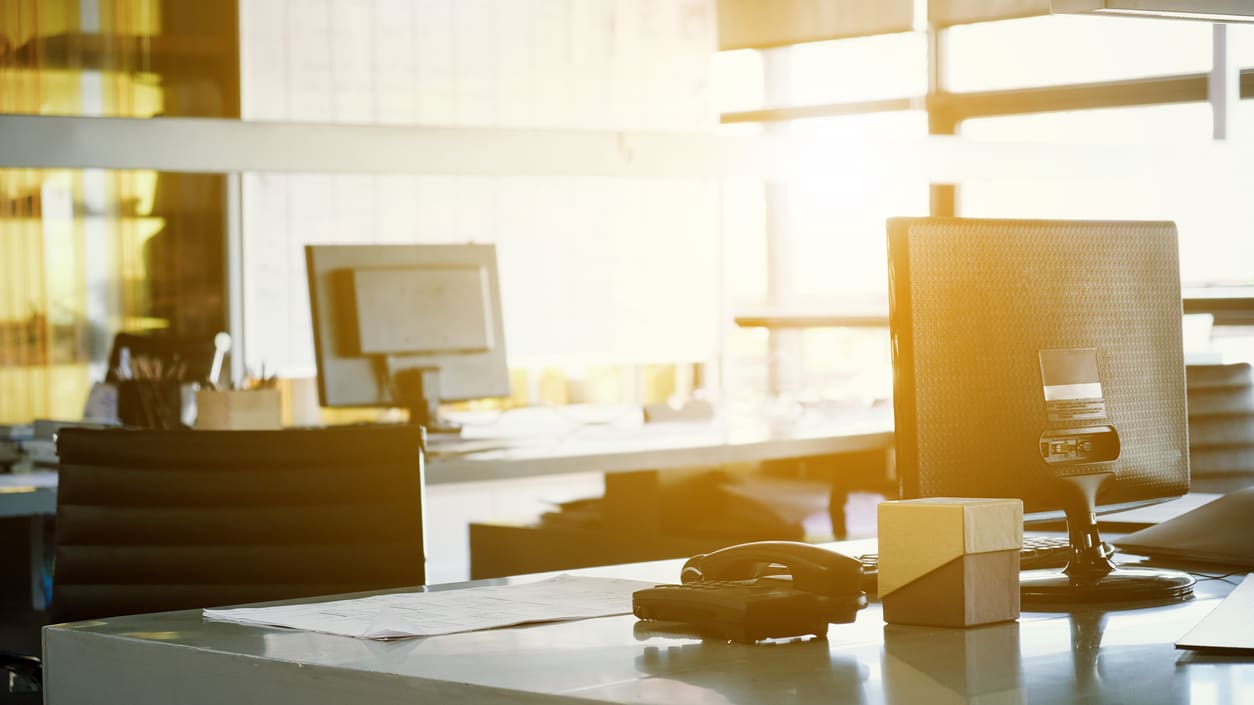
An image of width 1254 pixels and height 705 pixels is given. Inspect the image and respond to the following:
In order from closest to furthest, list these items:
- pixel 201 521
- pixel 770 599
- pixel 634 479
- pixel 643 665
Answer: pixel 643 665 < pixel 770 599 < pixel 201 521 < pixel 634 479

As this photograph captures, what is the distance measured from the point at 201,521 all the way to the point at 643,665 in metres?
1.16

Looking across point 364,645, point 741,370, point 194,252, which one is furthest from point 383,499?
point 741,370

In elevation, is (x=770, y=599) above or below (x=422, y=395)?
below

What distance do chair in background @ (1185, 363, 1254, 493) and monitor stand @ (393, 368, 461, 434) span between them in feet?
6.01

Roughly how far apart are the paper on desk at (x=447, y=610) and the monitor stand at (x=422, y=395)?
2.39m

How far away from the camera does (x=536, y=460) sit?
11.4 feet

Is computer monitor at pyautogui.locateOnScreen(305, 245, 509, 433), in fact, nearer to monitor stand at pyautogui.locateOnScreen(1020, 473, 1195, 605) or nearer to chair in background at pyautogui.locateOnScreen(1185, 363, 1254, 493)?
chair in background at pyautogui.locateOnScreen(1185, 363, 1254, 493)

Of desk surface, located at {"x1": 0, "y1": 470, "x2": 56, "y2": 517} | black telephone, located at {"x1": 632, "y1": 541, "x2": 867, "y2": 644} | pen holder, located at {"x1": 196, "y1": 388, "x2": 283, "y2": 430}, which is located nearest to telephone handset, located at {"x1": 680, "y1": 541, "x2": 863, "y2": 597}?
black telephone, located at {"x1": 632, "y1": 541, "x2": 867, "y2": 644}

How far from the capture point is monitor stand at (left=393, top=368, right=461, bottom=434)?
399 cm

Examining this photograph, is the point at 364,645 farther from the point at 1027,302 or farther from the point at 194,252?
the point at 194,252

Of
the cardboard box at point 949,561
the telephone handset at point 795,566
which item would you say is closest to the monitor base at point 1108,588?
the cardboard box at point 949,561

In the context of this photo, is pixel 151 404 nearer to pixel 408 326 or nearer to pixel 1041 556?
pixel 408 326

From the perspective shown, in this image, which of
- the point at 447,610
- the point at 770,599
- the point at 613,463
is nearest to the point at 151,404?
the point at 613,463

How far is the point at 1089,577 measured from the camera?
5.24 feet
